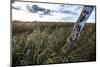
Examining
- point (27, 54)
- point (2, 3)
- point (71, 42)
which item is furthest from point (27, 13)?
point (71, 42)

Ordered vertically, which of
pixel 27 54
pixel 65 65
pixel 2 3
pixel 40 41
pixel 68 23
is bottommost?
pixel 65 65

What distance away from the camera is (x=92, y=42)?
8.43ft

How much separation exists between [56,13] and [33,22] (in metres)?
0.31

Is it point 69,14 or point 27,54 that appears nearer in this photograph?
point 27,54

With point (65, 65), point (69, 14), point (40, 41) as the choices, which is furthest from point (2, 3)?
point (65, 65)

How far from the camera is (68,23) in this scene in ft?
8.08

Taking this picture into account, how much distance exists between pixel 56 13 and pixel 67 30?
0.83ft

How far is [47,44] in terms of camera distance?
2.38 metres

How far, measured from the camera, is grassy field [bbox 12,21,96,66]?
7.47 feet

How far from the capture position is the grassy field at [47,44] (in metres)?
2.28

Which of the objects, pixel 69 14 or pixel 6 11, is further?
pixel 69 14

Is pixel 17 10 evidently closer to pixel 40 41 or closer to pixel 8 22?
pixel 8 22

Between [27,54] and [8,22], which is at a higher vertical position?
[8,22]

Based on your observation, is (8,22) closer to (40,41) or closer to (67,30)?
(40,41)
